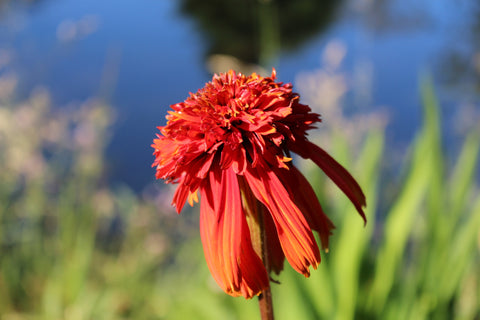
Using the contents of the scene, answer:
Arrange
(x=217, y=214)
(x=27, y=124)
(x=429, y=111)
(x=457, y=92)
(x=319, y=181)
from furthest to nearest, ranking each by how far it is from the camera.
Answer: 1. (x=457, y=92)
2. (x=27, y=124)
3. (x=319, y=181)
4. (x=429, y=111)
5. (x=217, y=214)

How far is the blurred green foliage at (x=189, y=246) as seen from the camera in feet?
3.39

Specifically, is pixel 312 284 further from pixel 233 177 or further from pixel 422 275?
pixel 233 177

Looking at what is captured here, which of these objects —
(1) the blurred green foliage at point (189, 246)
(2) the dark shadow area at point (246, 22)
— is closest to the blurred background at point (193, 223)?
(1) the blurred green foliage at point (189, 246)

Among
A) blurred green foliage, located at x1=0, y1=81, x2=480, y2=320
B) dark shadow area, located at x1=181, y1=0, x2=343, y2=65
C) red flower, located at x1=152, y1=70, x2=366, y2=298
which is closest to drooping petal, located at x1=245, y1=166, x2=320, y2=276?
red flower, located at x1=152, y1=70, x2=366, y2=298

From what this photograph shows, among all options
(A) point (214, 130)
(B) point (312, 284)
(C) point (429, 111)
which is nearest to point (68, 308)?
(B) point (312, 284)

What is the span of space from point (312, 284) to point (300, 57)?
5812 millimetres

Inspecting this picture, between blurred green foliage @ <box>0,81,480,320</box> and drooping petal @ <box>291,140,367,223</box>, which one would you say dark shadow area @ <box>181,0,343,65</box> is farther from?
drooping petal @ <box>291,140,367,223</box>

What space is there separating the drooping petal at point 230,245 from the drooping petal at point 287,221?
20mm

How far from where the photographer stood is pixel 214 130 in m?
0.38

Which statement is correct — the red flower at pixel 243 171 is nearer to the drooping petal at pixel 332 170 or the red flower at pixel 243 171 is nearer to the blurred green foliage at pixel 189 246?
the drooping petal at pixel 332 170

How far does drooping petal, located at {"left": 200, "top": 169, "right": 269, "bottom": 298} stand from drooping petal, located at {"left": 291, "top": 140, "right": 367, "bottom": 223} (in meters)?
0.07

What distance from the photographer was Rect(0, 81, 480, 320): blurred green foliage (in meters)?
1.03

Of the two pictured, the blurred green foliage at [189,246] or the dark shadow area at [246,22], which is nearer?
the blurred green foliage at [189,246]

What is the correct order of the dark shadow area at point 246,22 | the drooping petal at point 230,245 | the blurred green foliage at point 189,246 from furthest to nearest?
the dark shadow area at point 246,22
the blurred green foliage at point 189,246
the drooping petal at point 230,245
